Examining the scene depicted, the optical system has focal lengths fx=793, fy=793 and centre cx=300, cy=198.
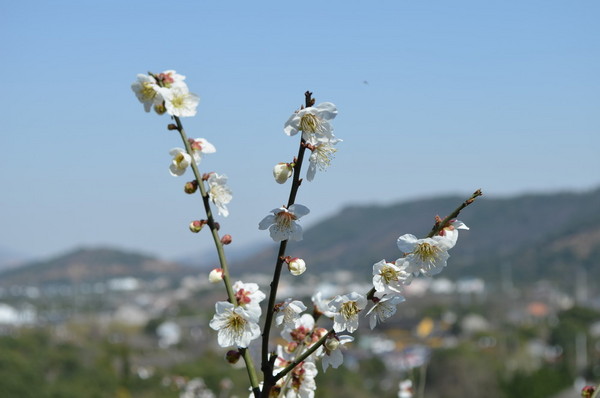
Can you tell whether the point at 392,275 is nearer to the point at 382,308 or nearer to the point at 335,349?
the point at 382,308

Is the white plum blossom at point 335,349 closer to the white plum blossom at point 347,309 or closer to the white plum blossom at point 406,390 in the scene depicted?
the white plum blossom at point 347,309

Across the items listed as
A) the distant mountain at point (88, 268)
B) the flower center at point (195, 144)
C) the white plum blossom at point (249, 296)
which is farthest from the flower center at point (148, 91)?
the distant mountain at point (88, 268)

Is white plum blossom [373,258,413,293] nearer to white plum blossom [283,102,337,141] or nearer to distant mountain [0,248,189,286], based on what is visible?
white plum blossom [283,102,337,141]

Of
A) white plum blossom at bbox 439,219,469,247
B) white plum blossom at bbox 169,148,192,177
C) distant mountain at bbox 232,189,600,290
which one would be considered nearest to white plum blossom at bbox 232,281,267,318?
white plum blossom at bbox 169,148,192,177

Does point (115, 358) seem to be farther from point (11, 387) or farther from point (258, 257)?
point (258, 257)

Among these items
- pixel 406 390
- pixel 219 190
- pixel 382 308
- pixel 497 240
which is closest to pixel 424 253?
pixel 382 308

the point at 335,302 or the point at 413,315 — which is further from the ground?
the point at 335,302

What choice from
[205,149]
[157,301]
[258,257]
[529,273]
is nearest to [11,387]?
[205,149]
